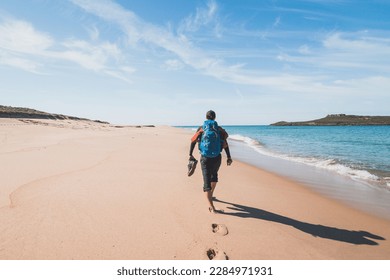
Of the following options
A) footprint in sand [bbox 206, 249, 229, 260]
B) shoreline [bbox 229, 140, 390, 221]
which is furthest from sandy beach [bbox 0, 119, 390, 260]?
shoreline [bbox 229, 140, 390, 221]

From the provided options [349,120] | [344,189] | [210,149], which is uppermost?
[349,120]

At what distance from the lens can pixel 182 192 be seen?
6.80 meters

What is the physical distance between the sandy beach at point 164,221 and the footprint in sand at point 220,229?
18 mm

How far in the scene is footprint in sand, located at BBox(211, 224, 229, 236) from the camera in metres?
4.52

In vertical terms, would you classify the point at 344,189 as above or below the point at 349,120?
below

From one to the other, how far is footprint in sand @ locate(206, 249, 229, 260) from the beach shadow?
Answer: 1662mm

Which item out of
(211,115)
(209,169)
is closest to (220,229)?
(209,169)

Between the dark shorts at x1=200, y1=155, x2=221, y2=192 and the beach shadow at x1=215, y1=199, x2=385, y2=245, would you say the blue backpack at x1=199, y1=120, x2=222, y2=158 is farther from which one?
the beach shadow at x1=215, y1=199, x2=385, y2=245

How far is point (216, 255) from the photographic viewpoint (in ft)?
12.4

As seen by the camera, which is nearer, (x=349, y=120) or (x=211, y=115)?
(x=211, y=115)

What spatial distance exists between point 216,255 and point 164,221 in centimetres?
139

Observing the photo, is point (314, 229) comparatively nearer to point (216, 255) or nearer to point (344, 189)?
point (216, 255)
